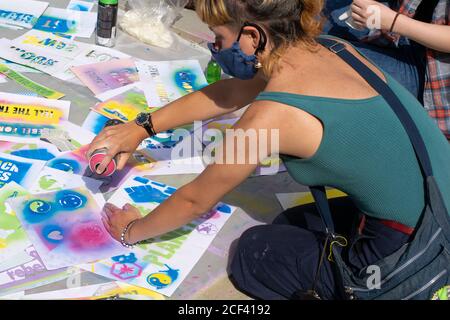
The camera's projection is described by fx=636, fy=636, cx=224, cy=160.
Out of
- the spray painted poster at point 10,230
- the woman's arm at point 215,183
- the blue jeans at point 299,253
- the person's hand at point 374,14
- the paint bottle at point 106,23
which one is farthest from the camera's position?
the paint bottle at point 106,23

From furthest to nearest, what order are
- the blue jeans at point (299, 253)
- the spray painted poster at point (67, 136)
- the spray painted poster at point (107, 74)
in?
1. the spray painted poster at point (107, 74)
2. the spray painted poster at point (67, 136)
3. the blue jeans at point (299, 253)

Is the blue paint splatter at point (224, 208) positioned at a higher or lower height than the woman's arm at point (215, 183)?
lower

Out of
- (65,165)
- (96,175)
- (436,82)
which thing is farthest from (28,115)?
(436,82)

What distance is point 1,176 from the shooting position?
91.8 inches

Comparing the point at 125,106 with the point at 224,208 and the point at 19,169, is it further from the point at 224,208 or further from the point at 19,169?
the point at 224,208

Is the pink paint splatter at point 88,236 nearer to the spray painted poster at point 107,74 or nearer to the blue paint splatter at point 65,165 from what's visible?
the blue paint splatter at point 65,165

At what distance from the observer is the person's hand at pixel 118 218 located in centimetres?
213

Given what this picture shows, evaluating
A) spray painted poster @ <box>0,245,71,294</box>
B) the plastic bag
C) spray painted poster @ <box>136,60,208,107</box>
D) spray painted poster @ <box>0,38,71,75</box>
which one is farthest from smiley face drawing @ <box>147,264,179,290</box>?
the plastic bag

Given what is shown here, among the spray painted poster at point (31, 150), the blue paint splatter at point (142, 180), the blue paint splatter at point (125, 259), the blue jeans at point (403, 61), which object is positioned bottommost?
the spray painted poster at point (31, 150)

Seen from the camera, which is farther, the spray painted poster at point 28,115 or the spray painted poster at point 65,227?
the spray painted poster at point 28,115

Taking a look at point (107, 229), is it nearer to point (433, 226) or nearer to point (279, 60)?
point (279, 60)

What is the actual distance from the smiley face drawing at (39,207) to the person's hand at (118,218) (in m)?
0.21

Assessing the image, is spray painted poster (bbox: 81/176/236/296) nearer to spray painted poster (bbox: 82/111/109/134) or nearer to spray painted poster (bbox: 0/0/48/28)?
spray painted poster (bbox: 82/111/109/134)

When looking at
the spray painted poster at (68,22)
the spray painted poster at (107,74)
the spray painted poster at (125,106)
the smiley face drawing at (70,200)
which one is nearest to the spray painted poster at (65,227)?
the smiley face drawing at (70,200)
